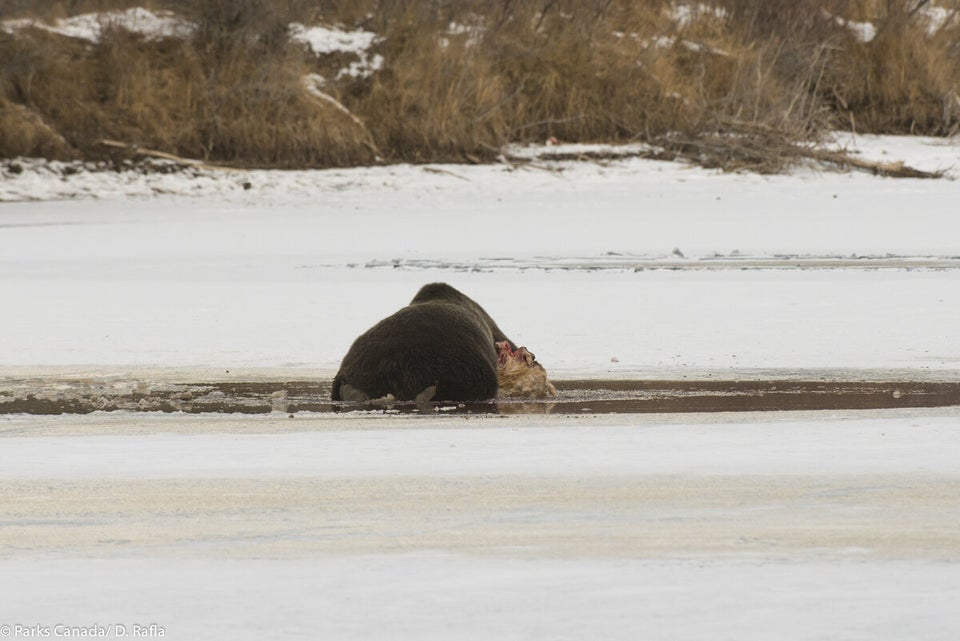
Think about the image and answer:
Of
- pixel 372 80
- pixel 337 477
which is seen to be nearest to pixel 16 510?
pixel 337 477

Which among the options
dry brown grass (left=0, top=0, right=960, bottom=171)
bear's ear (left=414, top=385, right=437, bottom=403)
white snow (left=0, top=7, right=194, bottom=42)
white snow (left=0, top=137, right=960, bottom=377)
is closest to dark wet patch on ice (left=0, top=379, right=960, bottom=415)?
bear's ear (left=414, top=385, right=437, bottom=403)

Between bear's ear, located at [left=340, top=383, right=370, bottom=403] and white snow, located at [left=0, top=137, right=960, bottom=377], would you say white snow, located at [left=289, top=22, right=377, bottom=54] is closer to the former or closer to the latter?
white snow, located at [left=0, top=137, right=960, bottom=377]

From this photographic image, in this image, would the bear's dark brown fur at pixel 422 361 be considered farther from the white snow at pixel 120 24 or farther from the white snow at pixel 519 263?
the white snow at pixel 120 24

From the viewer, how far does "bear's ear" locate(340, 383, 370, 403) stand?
790cm

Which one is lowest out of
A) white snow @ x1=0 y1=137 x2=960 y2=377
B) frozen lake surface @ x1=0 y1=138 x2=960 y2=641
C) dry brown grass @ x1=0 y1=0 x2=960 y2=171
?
frozen lake surface @ x1=0 y1=138 x2=960 y2=641

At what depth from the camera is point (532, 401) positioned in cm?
814

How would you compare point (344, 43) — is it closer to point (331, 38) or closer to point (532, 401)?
point (331, 38)

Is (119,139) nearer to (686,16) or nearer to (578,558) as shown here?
(686,16)

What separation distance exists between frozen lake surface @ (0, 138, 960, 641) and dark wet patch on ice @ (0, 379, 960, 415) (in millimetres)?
41

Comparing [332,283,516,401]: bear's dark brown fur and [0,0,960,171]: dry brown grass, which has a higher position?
[0,0,960,171]: dry brown grass

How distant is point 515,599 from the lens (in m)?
4.35

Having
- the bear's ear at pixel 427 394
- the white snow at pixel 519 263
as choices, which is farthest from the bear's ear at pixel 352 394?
the white snow at pixel 519 263

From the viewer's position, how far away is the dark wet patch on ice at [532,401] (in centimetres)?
781

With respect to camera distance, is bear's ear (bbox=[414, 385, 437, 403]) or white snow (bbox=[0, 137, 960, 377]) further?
white snow (bbox=[0, 137, 960, 377])
